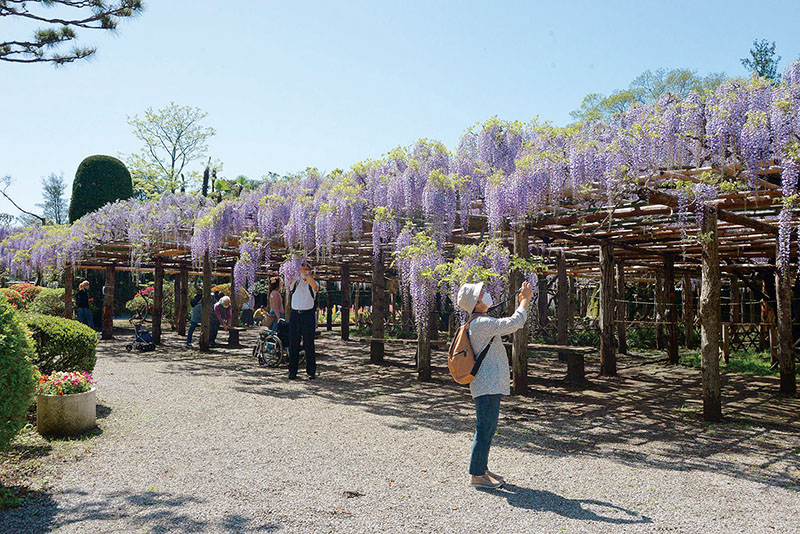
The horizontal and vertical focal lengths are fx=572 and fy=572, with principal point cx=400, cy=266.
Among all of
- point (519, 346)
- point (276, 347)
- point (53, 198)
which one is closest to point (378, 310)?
point (276, 347)

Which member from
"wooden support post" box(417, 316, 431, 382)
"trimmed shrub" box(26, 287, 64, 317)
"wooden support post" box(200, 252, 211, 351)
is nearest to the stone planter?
"wooden support post" box(417, 316, 431, 382)

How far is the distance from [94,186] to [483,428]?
19565 mm

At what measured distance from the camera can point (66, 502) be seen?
351cm

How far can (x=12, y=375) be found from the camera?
3.73 m

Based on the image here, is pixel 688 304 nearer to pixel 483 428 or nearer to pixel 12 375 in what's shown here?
pixel 483 428

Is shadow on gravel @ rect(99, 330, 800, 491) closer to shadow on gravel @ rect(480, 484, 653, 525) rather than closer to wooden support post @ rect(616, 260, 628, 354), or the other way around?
shadow on gravel @ rect(480, 484, 653, 525)

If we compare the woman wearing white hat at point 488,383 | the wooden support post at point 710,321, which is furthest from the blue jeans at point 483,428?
the wooden support post at point 710,321

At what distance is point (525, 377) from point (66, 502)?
5.72m

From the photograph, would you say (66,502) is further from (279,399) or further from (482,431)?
(279,399)

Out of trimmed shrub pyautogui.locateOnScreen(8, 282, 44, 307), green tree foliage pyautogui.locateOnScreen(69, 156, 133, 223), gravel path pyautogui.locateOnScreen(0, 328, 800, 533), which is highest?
green tree foliage pyautogui.locateOnScreen(69, 156, 133, 223)

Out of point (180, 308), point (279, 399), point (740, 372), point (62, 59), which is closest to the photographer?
point (62, 59)

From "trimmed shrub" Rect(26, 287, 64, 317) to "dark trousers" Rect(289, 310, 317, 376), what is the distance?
1117cm

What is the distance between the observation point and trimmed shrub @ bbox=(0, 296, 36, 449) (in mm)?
3627

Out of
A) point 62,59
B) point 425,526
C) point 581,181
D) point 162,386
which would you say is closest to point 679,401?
point 581,181
